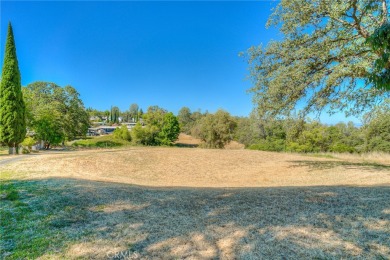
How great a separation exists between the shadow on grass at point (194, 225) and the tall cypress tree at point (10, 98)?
723 inches

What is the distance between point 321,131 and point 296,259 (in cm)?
3962

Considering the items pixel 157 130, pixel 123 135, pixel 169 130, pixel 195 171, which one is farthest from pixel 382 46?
pixel 123 135

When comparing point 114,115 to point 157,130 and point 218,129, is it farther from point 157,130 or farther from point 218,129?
point 218,129

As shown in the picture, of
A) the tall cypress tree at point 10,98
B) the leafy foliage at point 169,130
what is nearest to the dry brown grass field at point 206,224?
the tall cypress tree at point 10,98

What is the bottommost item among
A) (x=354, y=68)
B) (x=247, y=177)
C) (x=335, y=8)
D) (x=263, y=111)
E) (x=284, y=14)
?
(x=247, y=177)

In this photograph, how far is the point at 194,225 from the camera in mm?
3936

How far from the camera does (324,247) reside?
124 inches

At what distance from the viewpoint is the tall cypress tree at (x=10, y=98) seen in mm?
19766

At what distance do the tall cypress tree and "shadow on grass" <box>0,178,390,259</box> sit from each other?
60.3ft

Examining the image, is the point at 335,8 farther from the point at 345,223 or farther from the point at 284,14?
the point at 345,223

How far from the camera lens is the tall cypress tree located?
19766mm

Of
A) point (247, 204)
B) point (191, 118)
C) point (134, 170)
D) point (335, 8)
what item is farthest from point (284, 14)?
point (191, 118)

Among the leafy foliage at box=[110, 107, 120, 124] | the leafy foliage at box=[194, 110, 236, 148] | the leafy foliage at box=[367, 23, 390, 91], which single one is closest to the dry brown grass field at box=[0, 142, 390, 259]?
the leafy foliage at box=[367, 23, 390, 91]

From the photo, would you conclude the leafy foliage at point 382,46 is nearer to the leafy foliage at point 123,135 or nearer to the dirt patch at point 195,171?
the dirt patch at point 195,171
